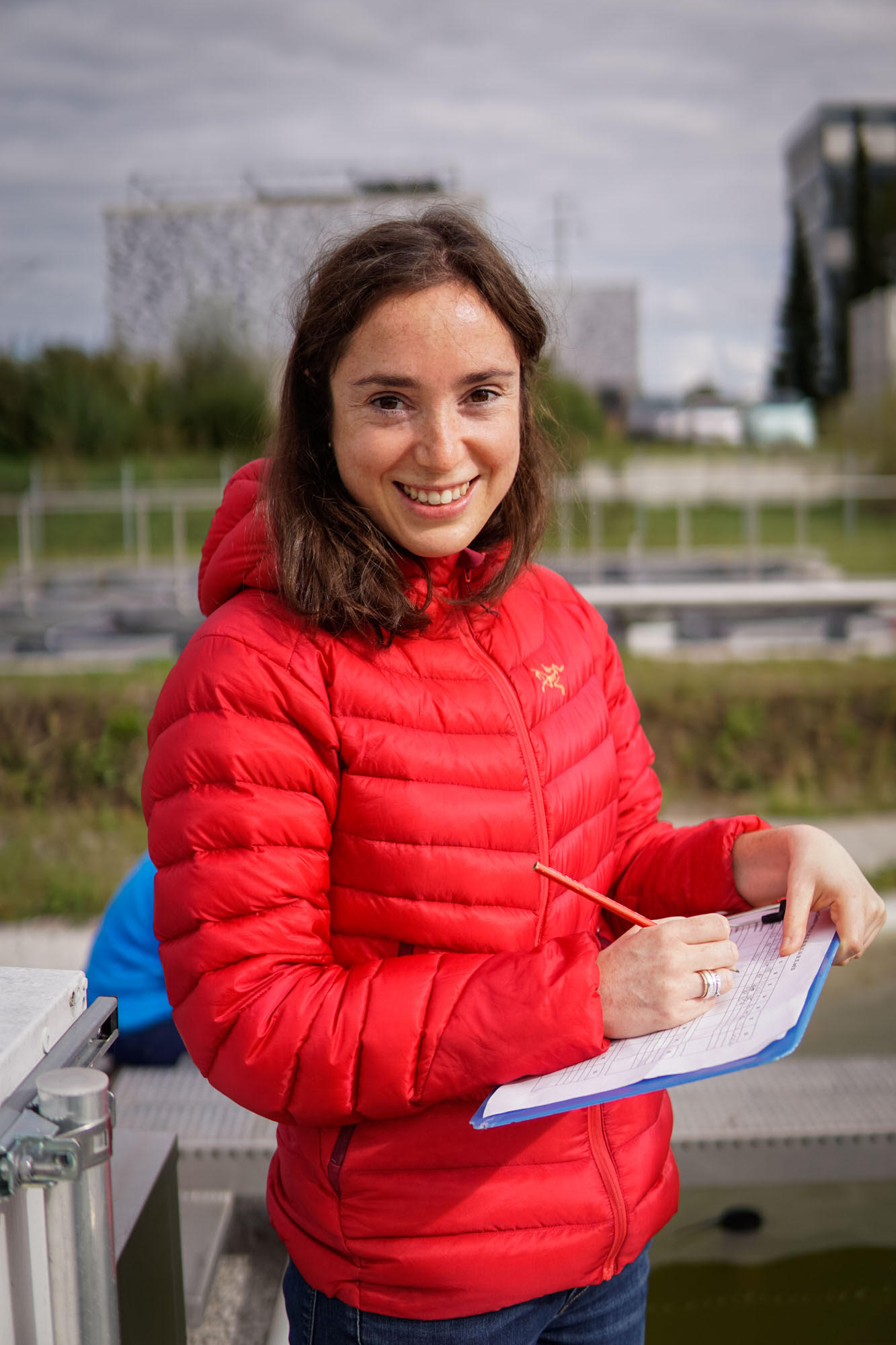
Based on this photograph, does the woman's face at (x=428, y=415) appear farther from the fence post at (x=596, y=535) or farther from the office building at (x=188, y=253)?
the office building at (x=188, y=253)

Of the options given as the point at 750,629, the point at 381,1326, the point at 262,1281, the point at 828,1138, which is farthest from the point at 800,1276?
the point at 750,629

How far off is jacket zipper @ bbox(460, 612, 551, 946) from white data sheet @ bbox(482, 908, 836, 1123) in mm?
177

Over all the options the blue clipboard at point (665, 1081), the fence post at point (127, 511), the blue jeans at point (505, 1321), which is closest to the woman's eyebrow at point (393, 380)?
the blue clipboard at point (665, 1081)

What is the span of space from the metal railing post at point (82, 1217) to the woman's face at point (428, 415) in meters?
0.58

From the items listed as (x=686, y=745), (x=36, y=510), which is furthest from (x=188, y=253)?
(x=686, y=745)

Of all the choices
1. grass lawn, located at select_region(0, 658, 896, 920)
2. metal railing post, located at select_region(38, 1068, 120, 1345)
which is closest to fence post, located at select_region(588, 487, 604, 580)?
grass lawn, located at select_region(0, 658, 896, 920)

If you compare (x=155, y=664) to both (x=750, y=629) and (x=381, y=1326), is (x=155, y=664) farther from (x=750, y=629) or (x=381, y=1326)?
(x=381, y=1326)

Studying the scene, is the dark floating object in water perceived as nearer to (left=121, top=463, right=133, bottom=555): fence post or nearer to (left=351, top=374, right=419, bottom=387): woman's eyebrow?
(left=351, top=374, right=419, bottom=387): woman's eyebrow

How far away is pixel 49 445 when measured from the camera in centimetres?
2444

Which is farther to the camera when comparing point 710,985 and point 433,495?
point 433,495

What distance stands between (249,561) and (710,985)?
0.58m

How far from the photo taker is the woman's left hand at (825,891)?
115 cm

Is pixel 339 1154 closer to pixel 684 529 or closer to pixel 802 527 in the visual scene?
pixel 684 529

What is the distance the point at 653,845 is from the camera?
53.9 inches
